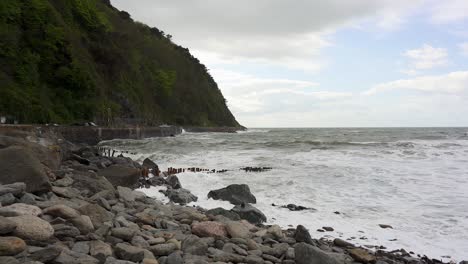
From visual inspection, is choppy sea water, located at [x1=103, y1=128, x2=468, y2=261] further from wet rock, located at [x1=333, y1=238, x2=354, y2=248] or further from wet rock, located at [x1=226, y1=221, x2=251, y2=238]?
wet rock, located at [x1=226, y1=221, x2=251, y2=238]

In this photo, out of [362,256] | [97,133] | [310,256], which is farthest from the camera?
[97,133]

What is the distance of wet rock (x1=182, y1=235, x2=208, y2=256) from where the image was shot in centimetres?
528

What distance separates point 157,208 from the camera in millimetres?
7625

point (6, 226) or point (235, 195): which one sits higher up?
point (6, 226)

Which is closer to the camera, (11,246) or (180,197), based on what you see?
(11,246)

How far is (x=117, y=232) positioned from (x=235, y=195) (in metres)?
5.31

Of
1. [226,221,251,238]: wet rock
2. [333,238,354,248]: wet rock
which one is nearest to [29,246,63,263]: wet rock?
[226,221,251,238]: wet rock

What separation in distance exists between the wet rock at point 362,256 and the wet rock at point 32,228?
4.44m

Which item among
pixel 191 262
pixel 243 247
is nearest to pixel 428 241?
pixel 243 247

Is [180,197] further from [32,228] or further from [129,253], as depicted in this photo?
[32,228]

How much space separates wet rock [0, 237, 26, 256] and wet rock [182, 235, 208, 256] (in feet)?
6.49

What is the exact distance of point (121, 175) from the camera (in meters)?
10.6

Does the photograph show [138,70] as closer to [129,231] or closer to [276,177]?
[276,177]

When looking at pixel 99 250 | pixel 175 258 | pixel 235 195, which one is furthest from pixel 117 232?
pixel 235 195
